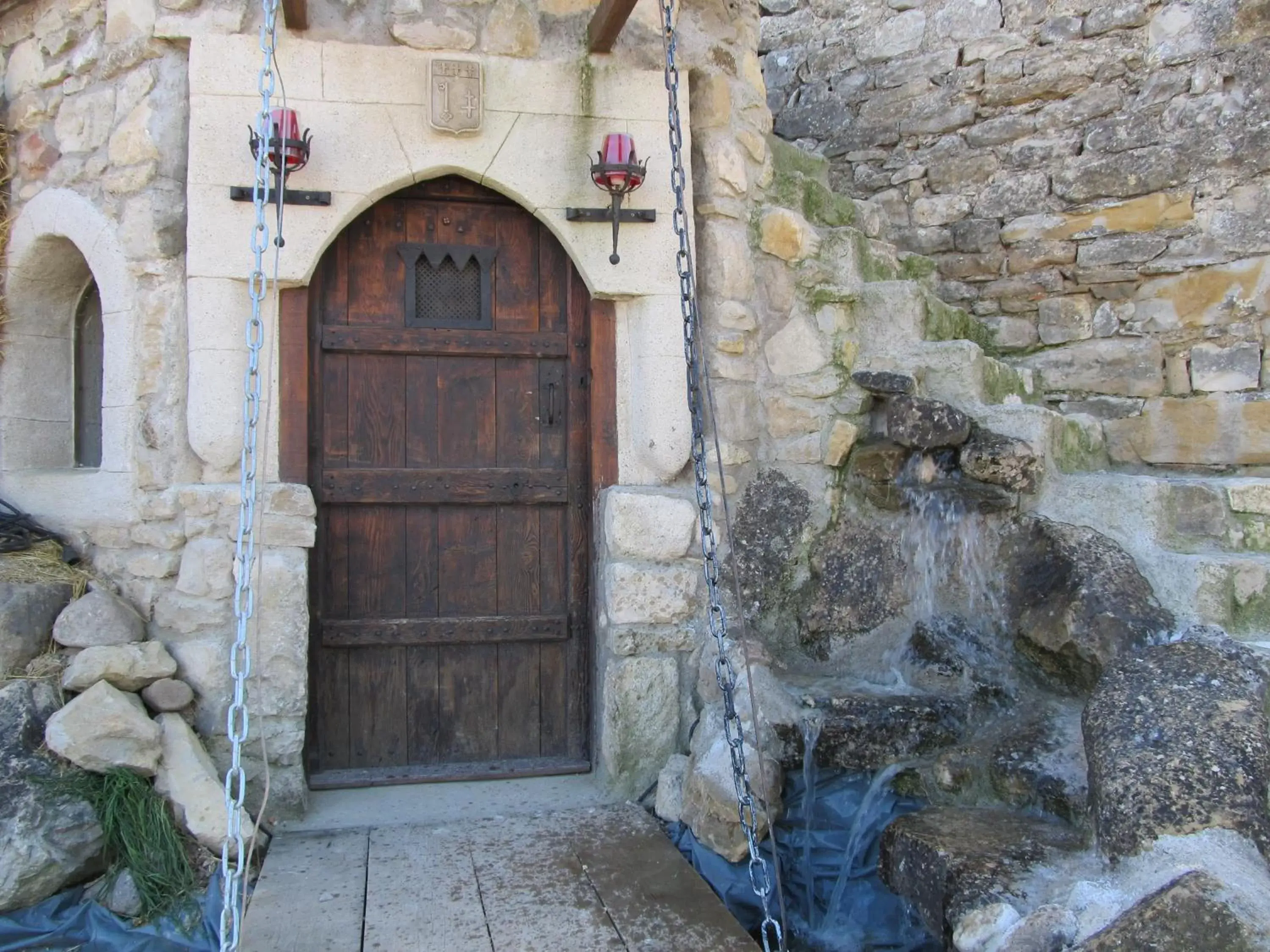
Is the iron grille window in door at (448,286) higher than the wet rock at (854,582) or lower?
higher

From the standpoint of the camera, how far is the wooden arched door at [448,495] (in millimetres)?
3799

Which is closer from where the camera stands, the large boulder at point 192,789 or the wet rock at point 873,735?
the large boulder at point 192,789

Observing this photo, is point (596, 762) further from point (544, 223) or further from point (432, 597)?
point (544, 223)

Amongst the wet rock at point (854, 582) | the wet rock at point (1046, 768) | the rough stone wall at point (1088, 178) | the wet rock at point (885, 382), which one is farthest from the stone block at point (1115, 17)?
→ the wet rock at point (1046, 768)

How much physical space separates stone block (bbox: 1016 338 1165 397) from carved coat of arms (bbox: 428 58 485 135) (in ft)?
8.77

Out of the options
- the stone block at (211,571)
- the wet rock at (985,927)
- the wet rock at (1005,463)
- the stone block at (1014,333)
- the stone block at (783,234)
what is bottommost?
the wet rock at (985,927)

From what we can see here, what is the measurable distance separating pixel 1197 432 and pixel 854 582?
165 centimetres

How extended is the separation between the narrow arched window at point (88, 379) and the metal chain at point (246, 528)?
98 cm

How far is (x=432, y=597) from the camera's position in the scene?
388 cm

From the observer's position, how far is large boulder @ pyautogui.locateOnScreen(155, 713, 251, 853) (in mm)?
3148

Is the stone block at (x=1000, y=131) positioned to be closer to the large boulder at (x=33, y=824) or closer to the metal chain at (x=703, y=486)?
the metal chain at (x=703, y=486)

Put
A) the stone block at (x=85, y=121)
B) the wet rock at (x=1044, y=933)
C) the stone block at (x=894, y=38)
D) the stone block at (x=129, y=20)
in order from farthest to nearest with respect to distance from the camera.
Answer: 1. the stone block at (x=894, y=38)
2. the stone block at (x=85, y=121)
3. the stone block at (x=129, y=20)
4. the wet rock at (x=1044, y=933)

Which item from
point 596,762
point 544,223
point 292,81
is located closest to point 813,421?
point 544,223

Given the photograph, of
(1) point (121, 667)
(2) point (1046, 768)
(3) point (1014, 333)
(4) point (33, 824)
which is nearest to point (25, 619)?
(1) point (121, 667)
